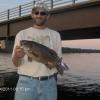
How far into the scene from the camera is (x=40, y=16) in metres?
5.06

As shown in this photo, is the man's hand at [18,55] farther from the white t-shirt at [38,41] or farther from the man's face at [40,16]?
the man's face at [40,16]

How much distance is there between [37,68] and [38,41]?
0.38 meters

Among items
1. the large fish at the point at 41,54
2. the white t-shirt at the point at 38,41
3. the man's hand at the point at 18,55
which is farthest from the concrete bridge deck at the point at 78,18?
the man's hand at the point at 18,55

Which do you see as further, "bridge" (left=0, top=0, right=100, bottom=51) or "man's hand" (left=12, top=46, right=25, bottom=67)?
"bridge" (left=0, top=0, right=100, bottom=51)

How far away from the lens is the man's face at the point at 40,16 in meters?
5.06

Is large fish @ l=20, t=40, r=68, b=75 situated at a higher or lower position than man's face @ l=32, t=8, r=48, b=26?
lower

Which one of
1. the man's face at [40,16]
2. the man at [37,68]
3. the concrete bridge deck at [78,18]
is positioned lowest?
the man at [37,68]

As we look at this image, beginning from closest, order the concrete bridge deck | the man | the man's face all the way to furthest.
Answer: the man, the man's face, the concrete bridge deck

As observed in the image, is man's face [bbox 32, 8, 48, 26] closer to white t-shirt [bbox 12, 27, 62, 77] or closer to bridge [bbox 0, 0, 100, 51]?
white t-shirt [bbox 12, 27, 62, 77]

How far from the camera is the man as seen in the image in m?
4.91

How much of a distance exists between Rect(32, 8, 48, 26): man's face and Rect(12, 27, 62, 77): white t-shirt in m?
0.10

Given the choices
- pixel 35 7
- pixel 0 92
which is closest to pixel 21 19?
pixel 0 92

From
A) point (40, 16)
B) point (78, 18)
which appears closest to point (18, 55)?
point (40, 16)

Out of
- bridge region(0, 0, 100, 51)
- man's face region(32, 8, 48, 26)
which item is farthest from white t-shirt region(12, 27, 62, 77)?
bridge region(0, 0, 100, 51)
